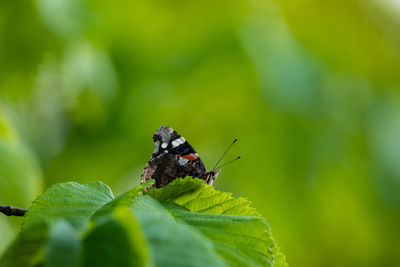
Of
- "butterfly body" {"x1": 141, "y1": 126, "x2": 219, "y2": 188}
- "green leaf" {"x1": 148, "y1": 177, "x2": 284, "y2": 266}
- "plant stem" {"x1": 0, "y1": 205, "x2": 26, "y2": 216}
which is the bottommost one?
"plant stem" {"x1": 0, "y1": 205, "x2": 26, "y2": 216}

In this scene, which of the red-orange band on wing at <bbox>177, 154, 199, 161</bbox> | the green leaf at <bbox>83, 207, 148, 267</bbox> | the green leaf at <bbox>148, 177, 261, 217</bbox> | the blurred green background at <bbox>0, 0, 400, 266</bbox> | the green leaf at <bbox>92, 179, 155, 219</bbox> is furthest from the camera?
the blurred green background at <bbox>0, 0, 400, 266</bbox>

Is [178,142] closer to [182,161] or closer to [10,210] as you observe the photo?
[182,161]

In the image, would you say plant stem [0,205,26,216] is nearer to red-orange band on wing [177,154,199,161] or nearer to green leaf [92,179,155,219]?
green leaf [92,179,155,219]

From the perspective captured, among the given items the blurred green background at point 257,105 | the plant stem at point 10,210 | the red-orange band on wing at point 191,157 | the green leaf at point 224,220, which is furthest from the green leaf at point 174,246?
the blurred green background at point 257,105

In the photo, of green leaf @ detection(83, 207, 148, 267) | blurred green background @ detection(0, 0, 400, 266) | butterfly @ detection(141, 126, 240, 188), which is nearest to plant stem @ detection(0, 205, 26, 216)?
green leaf @ detection(83, 207, 148, 267)

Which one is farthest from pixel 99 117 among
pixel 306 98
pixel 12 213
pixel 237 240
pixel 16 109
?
pixel 237 240

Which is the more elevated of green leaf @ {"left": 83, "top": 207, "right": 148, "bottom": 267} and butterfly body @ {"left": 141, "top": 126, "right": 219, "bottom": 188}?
butterfly body @ {"left": 141, "top": 126, "right": 219, "bottom": 188}

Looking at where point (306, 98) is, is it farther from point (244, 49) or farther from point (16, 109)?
point (16, 109)
